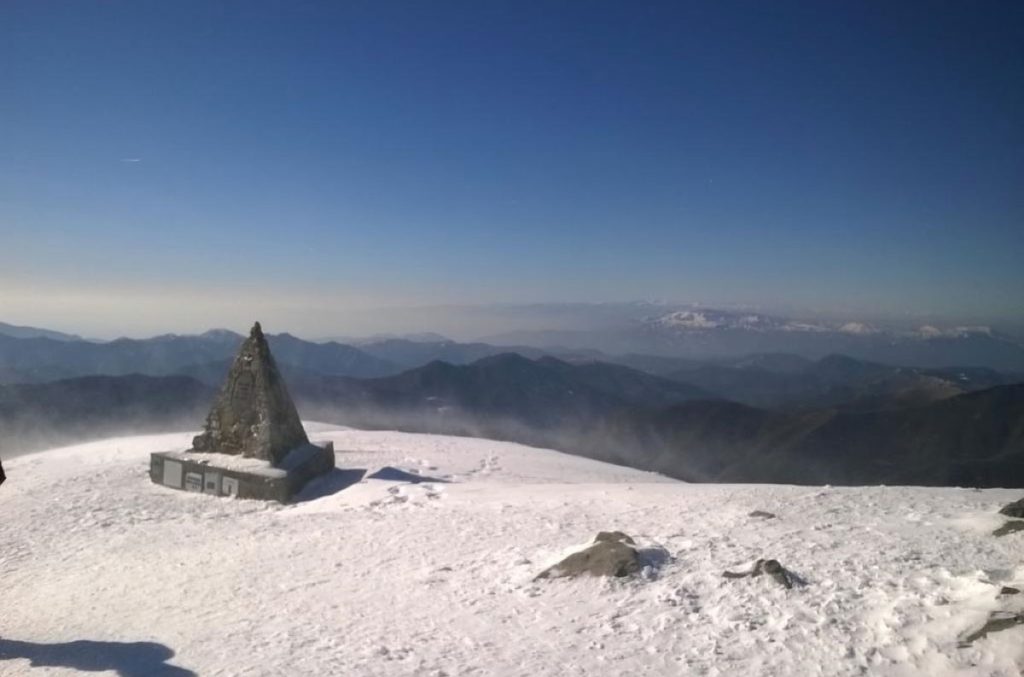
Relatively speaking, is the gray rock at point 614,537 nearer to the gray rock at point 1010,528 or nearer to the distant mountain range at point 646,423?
the gray rock at point 1010,528

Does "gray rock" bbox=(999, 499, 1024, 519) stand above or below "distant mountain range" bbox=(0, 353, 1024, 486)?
above

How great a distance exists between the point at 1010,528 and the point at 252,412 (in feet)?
64.0

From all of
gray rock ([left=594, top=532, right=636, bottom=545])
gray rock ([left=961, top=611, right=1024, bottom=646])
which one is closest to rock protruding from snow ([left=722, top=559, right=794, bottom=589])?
gray rock ([left=594, top=532, right=636, bottom=545])

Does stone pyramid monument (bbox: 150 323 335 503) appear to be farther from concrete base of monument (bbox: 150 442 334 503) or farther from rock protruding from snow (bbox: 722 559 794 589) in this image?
rock protruding from snow (bbox: 722 559 794 589)

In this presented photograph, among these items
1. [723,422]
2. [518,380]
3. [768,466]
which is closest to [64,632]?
[768,466]

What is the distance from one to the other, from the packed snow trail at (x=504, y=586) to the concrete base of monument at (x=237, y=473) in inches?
25.0

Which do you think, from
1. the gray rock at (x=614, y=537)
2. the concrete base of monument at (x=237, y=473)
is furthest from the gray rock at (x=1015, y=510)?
the concrete base of monument at (x=237, y=473)

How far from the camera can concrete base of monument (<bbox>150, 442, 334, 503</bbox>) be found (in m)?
16.7

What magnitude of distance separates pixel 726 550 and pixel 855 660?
3.46m

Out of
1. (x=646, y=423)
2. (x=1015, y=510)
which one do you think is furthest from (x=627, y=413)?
(x=1015, y=510)

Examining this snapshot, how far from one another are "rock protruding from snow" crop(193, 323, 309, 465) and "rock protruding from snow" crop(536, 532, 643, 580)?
12.4m

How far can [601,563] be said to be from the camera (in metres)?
8.74

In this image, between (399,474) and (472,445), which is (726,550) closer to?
(399,474)

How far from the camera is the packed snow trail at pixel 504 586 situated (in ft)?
20.6
